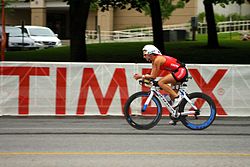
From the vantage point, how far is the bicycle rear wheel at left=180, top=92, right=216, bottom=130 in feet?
34.3

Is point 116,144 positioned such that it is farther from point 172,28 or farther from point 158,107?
point 172,28

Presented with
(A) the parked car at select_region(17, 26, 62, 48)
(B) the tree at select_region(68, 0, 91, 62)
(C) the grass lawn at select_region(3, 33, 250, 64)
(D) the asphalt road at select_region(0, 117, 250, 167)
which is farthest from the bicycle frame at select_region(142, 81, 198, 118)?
(A) the parked car at select_region(17, 26, 62, 48)

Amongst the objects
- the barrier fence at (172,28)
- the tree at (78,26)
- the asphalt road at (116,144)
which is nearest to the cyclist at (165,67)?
the asphalt road at (116,144)

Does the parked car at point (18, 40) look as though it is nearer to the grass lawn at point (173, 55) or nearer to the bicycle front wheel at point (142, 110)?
the grass lawn at point (173, 55)

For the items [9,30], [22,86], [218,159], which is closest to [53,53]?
[9,30]

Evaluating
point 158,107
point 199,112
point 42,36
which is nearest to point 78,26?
point 158,107

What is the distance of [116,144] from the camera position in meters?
8.76

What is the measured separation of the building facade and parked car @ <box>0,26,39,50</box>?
17717 millimetres

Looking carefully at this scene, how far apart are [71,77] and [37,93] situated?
0.89 meters

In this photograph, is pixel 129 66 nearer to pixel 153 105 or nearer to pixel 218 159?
pixel 153 105

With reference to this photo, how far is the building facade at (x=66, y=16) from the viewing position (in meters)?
52.0

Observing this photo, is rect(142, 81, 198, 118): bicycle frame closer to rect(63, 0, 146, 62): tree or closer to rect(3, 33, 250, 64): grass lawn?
rect(63, 0, 146, 62): tree

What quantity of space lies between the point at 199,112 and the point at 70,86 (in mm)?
3655

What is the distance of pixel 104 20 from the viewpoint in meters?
53.5
